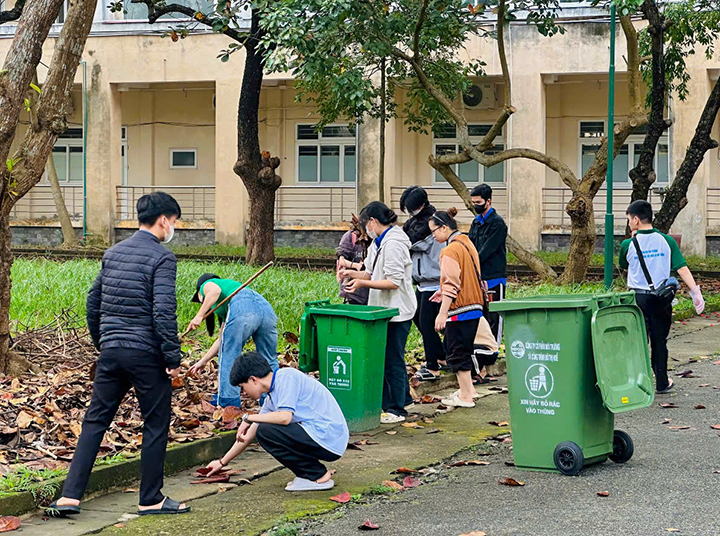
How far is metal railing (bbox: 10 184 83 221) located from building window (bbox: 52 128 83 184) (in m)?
0.57

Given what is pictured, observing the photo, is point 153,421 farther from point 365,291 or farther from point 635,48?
point 635,48

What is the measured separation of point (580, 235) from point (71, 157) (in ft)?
70.3

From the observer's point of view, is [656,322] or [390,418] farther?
[656,322]

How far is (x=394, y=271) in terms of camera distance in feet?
28.9

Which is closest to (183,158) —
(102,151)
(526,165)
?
(102,151)

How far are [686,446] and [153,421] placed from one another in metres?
3.90

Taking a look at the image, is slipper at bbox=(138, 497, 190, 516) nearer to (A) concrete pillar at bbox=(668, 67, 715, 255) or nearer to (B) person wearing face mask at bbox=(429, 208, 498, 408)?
(B) person wearing face mask at bbox=(429, 208, 498, 408)

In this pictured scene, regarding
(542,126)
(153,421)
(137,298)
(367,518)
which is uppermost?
(542,126)

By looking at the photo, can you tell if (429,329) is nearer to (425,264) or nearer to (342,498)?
(425,264)

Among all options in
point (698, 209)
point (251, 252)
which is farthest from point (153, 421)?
point (698, 209)

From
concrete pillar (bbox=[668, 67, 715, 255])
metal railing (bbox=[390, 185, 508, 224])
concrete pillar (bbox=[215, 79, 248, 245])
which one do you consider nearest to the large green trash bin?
concrete pillar (bbox=[668, 67, 715, 255])

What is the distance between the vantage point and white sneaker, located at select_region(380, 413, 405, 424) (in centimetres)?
885

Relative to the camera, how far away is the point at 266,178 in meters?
21.2

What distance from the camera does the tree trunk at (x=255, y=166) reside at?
21141 mm
